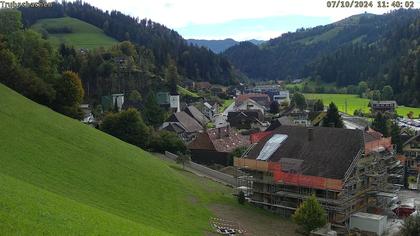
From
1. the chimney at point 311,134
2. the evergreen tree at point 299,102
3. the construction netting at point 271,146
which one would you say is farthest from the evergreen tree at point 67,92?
the evergreen tree at point 299,102

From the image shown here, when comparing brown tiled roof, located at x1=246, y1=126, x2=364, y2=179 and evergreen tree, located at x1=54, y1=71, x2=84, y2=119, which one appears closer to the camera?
brown tiled roof, located at x1=246, y1=126, x2=364, y2=179

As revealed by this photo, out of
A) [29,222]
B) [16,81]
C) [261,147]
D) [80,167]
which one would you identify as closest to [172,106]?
[16,81]

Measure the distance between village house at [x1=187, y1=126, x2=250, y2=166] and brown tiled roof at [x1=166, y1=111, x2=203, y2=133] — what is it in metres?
20.6

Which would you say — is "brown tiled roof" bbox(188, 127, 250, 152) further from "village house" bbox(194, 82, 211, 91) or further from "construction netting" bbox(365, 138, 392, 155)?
"village house" bbox(194, 82, 211, 91)


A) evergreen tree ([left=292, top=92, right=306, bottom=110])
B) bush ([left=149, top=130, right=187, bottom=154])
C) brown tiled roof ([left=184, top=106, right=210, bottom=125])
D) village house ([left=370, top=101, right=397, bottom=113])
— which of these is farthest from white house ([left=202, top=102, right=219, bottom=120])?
bush ([left=149, top=130, right=187, bottom=154])

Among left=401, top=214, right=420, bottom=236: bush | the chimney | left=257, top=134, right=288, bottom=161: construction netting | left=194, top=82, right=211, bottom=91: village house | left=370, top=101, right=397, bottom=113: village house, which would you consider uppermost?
left=194, top=82, right=211, bottom=91: village house

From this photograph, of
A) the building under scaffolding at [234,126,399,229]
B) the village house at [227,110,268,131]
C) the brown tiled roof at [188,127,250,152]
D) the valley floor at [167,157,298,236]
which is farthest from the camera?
the village house at [227,110,268,131]

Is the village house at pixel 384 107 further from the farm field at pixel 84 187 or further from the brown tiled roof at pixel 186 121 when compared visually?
the farm field at pixel 84 187

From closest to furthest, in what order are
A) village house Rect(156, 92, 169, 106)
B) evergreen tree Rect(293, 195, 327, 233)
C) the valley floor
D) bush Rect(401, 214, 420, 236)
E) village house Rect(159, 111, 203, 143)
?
bush Rect(401, 214, 420, 236) < evergreen tree Rect(293, 195, 327, 233) < the valley floor < village house Rect(159, 111, 203, 143) < village house Rect(156, 92, 169, 106)

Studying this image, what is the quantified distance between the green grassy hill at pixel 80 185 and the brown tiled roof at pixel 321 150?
316 inches

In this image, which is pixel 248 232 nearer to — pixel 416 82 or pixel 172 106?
pixel 172 106

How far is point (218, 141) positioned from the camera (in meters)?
78.0

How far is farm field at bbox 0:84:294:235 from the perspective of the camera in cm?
2392

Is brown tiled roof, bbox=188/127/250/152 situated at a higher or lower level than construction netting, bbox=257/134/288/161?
lower
